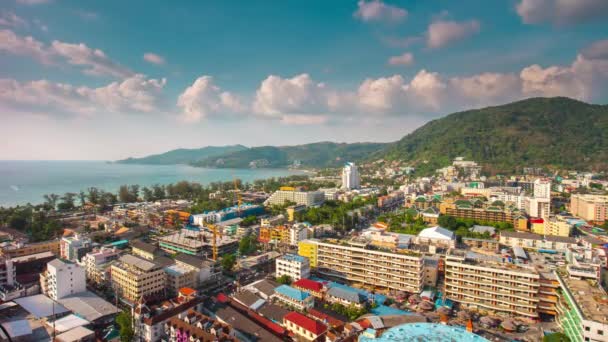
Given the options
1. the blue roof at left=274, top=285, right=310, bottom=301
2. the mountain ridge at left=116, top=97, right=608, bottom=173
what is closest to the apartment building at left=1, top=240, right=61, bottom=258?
the blue roof at left=274, top=285, right=310, bottom=301

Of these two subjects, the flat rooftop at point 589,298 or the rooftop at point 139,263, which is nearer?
the flat rooftop at point 589,298

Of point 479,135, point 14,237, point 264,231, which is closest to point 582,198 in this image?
point 264,231

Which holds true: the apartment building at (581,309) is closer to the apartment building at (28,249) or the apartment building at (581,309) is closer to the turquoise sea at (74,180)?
the apartment building at (28,249)

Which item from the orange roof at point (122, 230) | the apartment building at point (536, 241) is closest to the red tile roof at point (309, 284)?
the apartment building at point (536, 241)

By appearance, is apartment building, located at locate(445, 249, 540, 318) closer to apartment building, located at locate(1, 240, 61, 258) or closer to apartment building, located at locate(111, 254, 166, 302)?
apartment building, located at locate(111, 254, 166, 302)

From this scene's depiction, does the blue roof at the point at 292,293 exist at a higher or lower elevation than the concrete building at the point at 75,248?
lower

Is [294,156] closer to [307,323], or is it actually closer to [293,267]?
[293,267]

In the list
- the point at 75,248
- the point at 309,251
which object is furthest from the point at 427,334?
the point at 75,248
